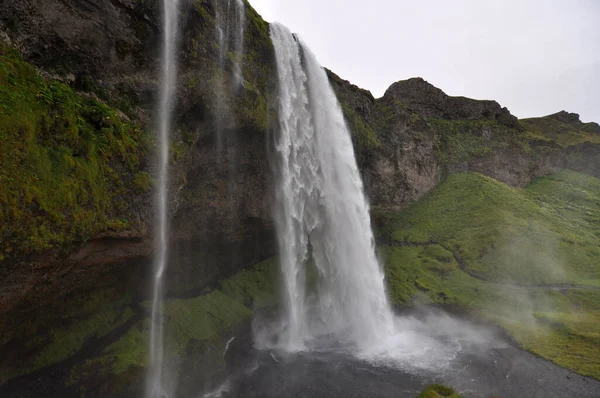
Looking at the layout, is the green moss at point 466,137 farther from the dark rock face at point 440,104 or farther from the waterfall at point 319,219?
the waterfall at point 319,219

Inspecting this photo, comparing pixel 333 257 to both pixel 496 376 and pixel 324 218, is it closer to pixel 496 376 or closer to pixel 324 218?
pixel 324 218

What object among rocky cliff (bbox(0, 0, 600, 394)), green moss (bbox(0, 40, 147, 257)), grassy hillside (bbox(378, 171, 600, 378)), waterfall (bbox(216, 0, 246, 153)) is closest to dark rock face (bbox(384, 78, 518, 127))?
grassy hillside (bbox(378, 171, 600, 378))

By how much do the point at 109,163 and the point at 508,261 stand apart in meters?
31.2

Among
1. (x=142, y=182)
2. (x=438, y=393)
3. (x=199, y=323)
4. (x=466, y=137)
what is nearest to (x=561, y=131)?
(x=466, y=137)

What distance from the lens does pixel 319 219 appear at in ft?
86.3

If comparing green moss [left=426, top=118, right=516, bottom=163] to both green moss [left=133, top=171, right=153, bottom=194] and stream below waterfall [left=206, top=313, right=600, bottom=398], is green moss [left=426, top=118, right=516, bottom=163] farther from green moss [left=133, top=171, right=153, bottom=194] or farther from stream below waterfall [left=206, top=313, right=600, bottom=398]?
green moss [left=133, top=171, right=153, bottom=194]

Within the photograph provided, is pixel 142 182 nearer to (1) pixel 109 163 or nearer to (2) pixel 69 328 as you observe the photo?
(1) pixel 109 163

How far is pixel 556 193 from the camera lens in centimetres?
4997

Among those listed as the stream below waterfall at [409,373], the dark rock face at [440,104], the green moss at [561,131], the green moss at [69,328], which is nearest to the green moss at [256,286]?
the stream below waterfall at [409,373]

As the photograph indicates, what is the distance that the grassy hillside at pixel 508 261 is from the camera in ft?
72.0

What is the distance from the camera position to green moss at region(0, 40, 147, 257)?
32.1 ft

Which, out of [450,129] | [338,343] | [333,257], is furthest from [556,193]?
[338,343]

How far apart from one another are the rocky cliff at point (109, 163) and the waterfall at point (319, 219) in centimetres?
175

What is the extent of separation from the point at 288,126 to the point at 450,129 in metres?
36.3
